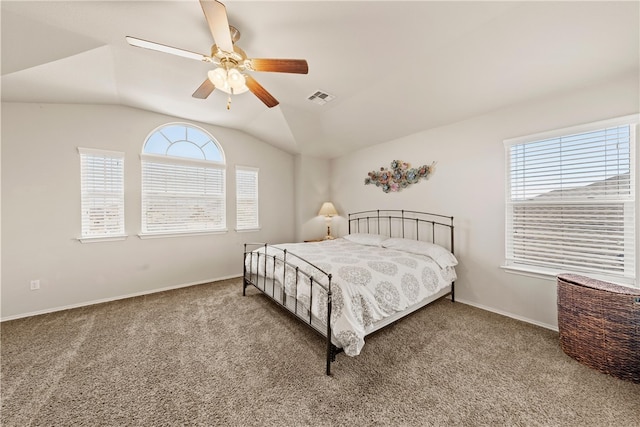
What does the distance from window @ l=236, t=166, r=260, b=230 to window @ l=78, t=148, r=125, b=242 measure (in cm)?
172

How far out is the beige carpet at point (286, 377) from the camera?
4.92 feet

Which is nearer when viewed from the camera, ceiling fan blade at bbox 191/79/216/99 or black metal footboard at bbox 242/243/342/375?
black metal footboard at bbox 242/243/342/375

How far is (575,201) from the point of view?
2434 millimetres

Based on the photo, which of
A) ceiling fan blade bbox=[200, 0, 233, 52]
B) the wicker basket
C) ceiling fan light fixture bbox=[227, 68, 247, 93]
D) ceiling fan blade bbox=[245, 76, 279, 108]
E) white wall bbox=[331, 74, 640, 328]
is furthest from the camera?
white wall bbox=[331, 74, 640, 328]

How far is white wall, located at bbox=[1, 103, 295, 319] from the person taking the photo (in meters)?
2.81

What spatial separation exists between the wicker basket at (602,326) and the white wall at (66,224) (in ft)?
15.6

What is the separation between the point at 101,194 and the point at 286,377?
140 inches

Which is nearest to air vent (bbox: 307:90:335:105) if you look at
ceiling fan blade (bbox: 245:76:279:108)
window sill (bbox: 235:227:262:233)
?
ceiling fan blade (bbox: 245:76:279:108)

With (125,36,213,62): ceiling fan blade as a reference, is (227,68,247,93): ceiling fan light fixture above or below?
below

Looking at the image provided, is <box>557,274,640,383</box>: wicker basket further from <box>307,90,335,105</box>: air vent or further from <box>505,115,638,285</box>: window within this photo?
<box>307,90,335,105</box>: air vent

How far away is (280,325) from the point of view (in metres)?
2.63

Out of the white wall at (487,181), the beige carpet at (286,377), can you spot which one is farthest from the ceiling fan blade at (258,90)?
the beige carpet at (286,377)

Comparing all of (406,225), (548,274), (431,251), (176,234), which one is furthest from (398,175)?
(176,234)

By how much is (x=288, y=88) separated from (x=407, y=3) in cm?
167
